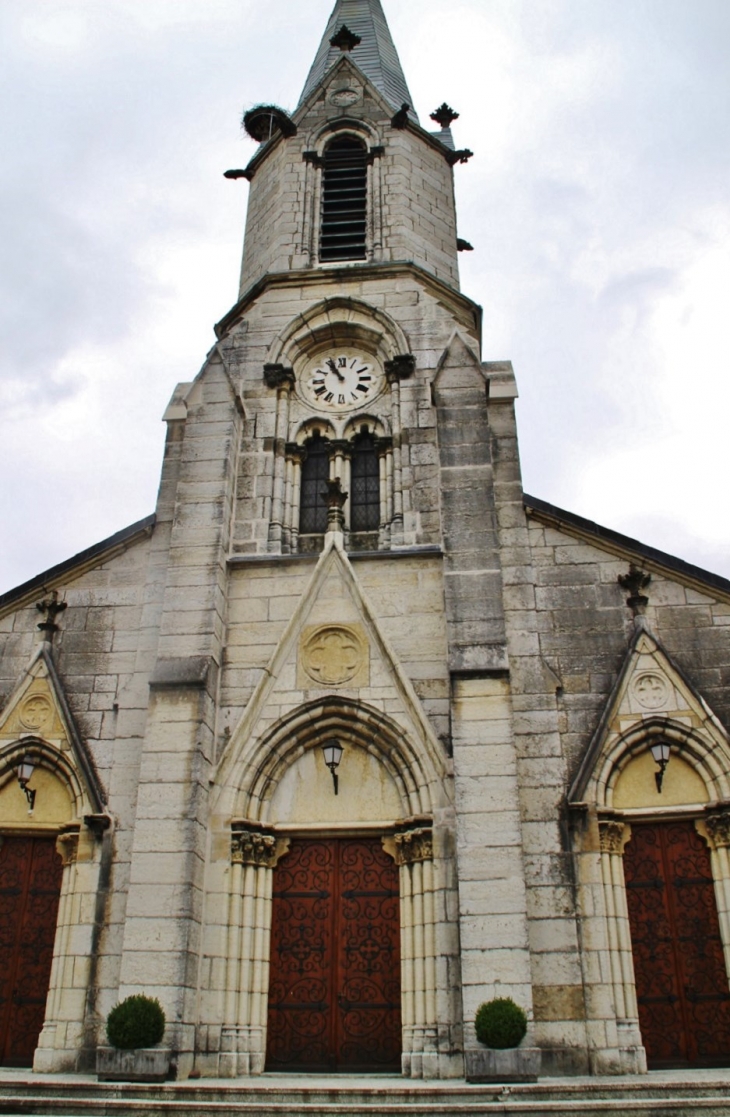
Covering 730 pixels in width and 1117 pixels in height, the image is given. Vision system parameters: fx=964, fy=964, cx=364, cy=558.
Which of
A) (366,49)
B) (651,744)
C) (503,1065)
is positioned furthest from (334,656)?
(366,49)

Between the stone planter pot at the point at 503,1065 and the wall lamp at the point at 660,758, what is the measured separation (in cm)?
333

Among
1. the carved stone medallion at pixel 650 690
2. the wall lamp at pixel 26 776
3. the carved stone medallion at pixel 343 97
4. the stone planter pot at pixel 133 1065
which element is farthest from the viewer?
the carved stone medallion at pixel 343 97

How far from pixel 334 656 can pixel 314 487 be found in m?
3.34

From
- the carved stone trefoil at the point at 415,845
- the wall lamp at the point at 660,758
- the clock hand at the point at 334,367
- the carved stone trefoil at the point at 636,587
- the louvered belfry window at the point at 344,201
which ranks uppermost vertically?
the louvered belfry window at the point at 344,201

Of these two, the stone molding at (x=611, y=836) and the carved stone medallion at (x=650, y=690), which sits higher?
the carved stone medallion at (x=650, y=690)

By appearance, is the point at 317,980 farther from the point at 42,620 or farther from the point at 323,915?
the point at 42,620


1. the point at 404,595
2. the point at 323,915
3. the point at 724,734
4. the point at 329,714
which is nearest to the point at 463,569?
the point at 404,595

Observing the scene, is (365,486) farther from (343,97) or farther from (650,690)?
(343,97)

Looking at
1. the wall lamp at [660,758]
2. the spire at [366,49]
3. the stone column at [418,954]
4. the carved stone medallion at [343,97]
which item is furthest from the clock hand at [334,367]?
the wall lamp at [660,758]

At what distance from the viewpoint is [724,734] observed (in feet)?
36.3

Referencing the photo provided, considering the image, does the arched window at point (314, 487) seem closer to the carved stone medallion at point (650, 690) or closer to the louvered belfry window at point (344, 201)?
the louvered belfry window at point (344, 201)

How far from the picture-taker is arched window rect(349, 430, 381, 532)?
554 inches

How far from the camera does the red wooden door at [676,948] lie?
10.2 meters

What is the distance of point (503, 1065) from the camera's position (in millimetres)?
9078
